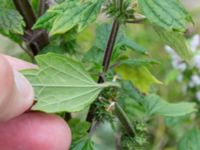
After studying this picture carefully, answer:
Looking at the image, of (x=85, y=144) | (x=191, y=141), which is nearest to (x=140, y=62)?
(x=85, y=144)

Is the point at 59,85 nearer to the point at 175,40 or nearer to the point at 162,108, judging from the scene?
the point at 175,40

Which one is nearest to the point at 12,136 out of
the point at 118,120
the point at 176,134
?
the point at 118,120

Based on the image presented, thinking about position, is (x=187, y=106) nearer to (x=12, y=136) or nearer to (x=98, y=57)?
(x=98, y=57)

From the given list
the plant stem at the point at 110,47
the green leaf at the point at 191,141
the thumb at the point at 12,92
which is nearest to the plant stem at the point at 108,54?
the plant stem at the point at 110,47

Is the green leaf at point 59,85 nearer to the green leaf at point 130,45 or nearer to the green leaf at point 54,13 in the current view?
the green leaf at point 54,13

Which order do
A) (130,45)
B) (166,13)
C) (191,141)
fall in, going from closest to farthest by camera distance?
(166,13)
(130,45)
(191,141)

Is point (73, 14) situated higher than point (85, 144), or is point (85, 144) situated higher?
point (73, 14)

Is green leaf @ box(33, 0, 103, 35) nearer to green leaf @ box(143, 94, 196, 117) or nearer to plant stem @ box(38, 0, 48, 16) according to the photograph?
plant stem @ box(38, 0, 48, 16)

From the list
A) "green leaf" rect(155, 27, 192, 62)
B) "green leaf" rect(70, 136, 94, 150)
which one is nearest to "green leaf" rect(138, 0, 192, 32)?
"green leaf" rect(155, 27, 192, 62)
